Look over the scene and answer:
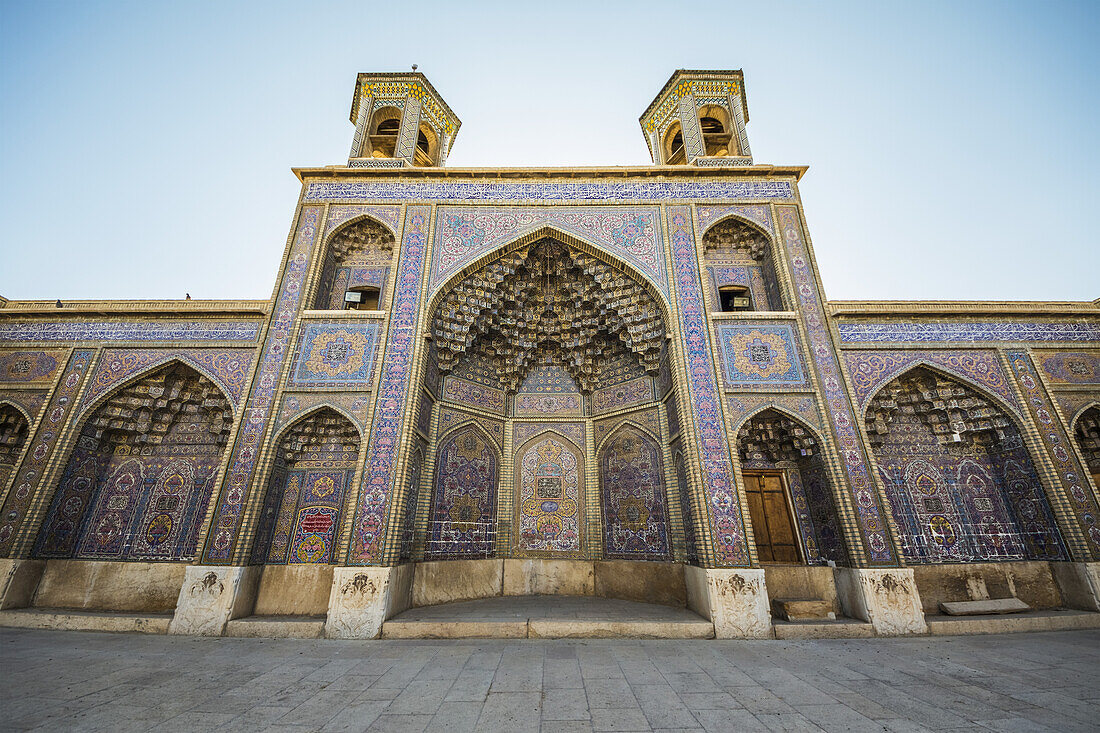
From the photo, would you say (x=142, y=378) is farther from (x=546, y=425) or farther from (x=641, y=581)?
(x=641, y=581)

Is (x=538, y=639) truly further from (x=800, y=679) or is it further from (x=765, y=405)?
(x=765, y=405)

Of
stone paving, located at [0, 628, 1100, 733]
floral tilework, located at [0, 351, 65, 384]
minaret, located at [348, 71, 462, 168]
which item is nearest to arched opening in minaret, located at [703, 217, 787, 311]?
stone paving, located at [0, 628, 1100, 733]

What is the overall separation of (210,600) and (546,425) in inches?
238

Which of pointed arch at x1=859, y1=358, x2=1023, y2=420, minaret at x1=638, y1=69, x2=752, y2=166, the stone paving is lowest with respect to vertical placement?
the stone paving

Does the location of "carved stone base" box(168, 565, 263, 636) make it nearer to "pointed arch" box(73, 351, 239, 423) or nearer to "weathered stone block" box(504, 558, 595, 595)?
"pointed arch" box(73, 351, 239, 423)

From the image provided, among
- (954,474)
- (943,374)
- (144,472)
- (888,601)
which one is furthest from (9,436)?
(954,474)

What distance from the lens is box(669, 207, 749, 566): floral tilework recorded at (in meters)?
6.27

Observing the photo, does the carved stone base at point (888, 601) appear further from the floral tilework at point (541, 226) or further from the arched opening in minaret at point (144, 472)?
the arched opening in minaret at point (144, 472)

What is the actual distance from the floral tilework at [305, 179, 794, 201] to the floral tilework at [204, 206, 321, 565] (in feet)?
3.92

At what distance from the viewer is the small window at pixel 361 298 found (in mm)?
8766

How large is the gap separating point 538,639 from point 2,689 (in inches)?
194

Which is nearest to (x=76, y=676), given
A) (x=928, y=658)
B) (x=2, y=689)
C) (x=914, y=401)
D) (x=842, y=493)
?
(x=2, y=689)

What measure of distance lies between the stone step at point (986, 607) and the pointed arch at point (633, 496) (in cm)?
416

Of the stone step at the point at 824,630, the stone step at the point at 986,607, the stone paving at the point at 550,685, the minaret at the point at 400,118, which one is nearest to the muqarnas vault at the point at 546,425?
the stone step at the point at 824,630
